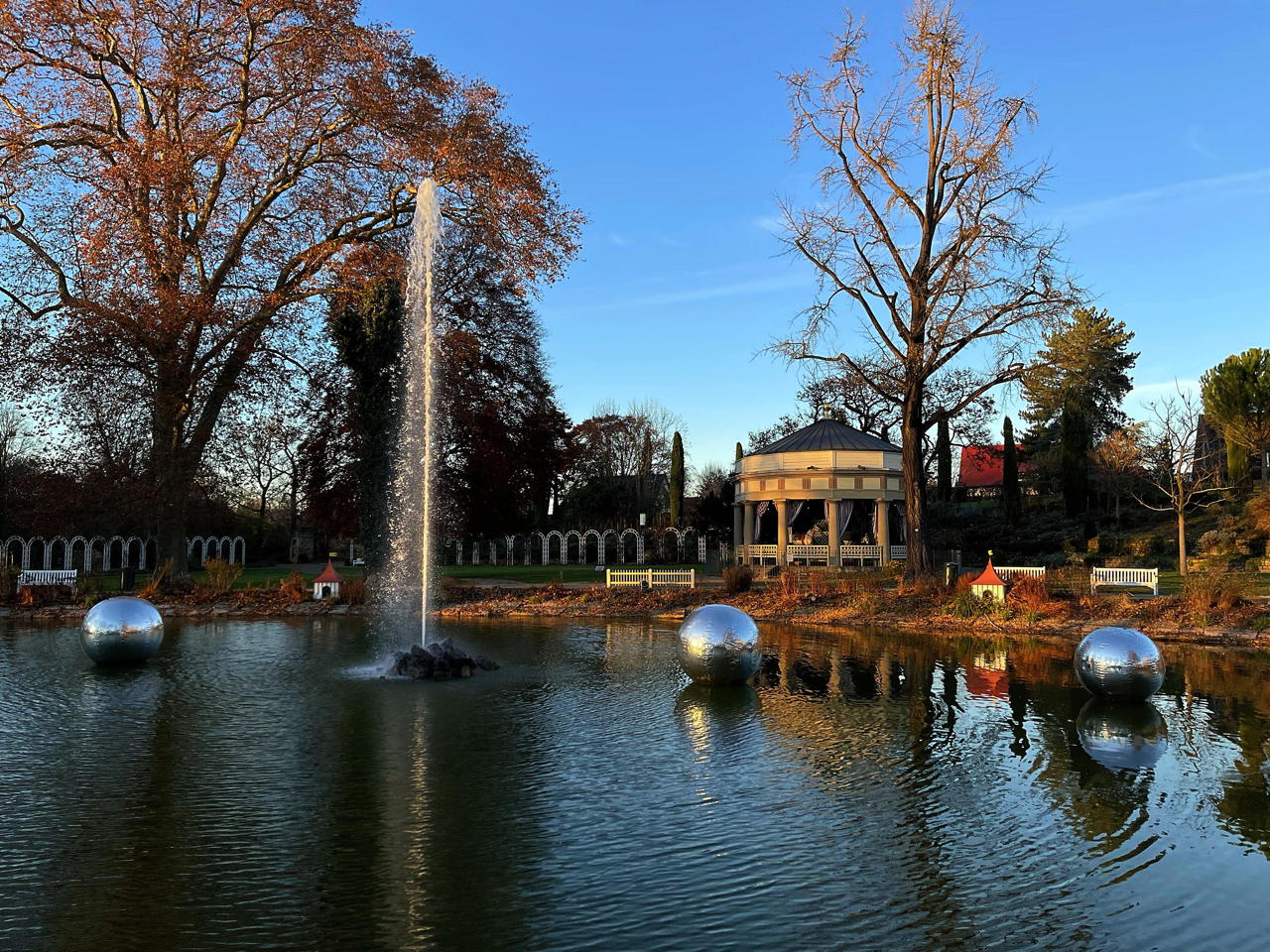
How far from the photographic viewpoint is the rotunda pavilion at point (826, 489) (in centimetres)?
4041

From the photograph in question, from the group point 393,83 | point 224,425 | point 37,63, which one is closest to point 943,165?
point 393,83

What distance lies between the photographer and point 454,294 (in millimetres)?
39875

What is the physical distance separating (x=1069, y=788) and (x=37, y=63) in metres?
31.7

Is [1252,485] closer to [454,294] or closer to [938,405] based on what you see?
[938,405]

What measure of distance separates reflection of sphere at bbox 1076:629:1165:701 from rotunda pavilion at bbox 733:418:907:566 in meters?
27.5

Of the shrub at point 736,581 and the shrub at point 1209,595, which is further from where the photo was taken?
the shrub at point 736,581

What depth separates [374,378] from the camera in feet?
90.3

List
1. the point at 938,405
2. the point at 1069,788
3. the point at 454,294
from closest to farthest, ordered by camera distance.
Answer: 1. the point at 1069,788
2. the point at 454,294
3. the point at 938,405

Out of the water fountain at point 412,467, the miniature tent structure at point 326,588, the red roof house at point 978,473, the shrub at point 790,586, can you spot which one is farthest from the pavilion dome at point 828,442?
the red roof house at point 978,473

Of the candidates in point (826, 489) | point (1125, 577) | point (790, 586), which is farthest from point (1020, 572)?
point (826, 489)

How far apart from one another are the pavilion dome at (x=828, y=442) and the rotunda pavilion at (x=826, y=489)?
49 millimetres

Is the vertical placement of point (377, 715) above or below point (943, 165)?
below

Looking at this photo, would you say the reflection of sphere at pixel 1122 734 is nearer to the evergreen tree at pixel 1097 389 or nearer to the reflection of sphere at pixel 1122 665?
the reflection of sphere at pixel 1122 665

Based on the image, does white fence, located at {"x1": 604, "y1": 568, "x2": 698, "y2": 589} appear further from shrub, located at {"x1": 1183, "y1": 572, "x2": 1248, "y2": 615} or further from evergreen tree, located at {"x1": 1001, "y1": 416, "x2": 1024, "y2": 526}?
evergreen tree, located at {"x1": 1001, "y1": 416, "x2": 1024, "y2": 526}
